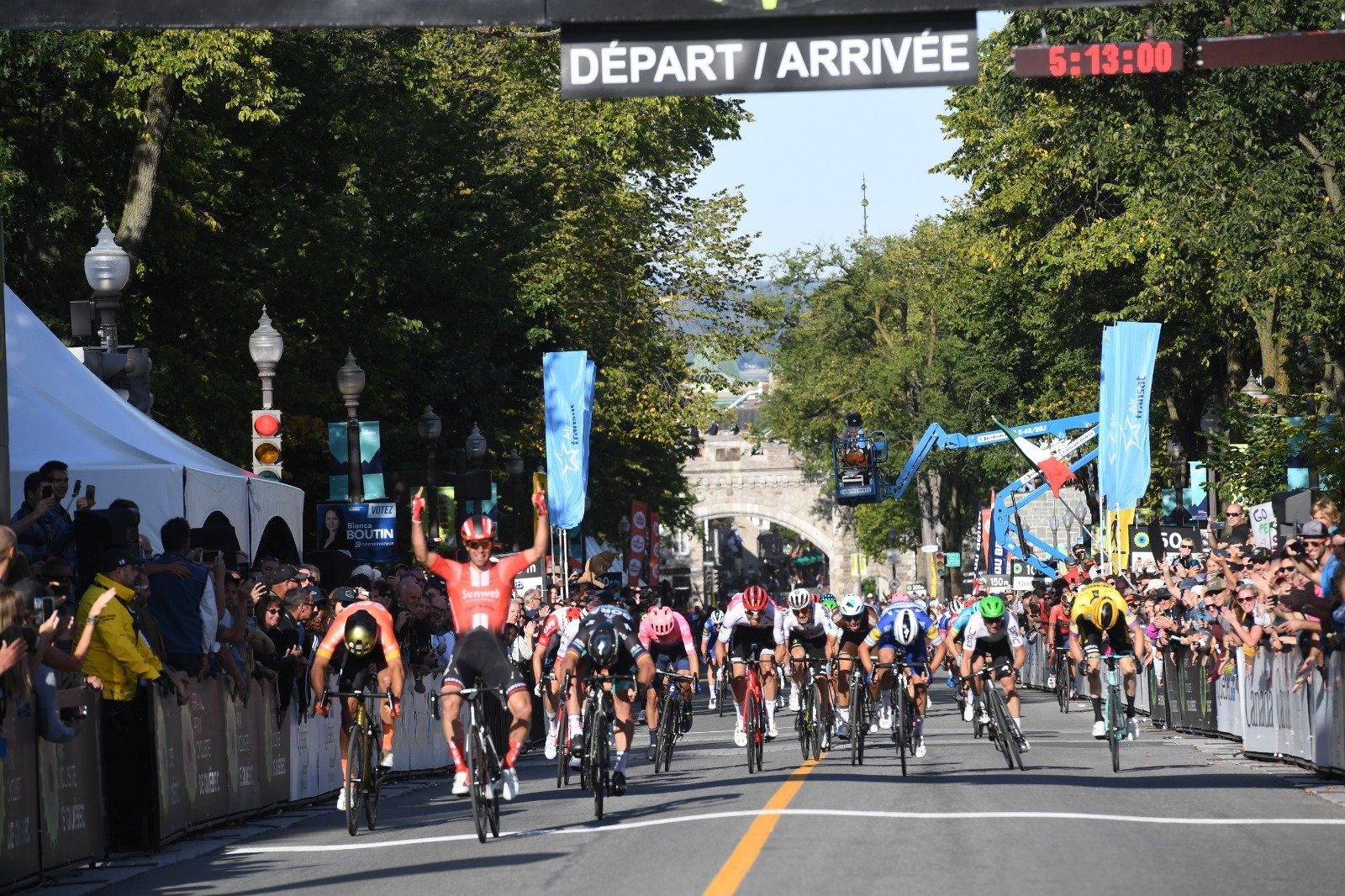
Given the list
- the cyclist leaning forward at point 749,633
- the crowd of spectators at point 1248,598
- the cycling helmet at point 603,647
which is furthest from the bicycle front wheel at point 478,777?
the cyclist leaning forward at point 749,633

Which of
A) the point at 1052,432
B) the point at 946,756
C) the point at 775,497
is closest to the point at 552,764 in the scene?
the point at 946,756

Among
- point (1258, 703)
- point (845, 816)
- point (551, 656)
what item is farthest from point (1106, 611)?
point (845, 816)

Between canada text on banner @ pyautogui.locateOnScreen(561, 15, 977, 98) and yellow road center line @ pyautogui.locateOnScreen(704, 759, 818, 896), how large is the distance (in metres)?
4.00

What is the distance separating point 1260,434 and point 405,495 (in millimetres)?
12505

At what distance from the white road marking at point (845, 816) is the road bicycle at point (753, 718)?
500cm

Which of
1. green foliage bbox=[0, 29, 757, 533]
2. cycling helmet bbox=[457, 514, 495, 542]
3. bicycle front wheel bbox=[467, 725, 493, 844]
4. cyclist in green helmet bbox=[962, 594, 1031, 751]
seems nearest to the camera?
bicycle front wheel bbox=[467, 725, 493, 844]

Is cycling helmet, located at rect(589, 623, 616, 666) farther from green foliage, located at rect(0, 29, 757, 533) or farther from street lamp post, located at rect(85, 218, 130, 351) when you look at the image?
green foliage, located at rect(0, 29, 757, 533)

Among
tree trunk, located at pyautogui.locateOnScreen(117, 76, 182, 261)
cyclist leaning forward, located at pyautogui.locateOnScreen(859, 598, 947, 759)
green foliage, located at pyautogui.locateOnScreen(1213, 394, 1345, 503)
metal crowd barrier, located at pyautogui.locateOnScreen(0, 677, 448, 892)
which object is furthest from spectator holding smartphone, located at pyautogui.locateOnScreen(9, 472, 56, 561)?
green foliage, located at pyautogui.locateOnScreen(1213, 394, 1345, 503)

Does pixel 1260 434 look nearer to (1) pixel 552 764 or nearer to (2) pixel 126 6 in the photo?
(1) pixel 552 764

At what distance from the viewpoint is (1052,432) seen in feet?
165

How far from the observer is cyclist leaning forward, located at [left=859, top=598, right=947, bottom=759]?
71.6ft

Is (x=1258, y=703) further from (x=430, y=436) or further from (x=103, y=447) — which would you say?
(x=430, y=436)

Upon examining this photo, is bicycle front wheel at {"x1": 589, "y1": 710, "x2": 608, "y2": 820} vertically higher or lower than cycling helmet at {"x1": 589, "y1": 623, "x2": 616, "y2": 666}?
lower

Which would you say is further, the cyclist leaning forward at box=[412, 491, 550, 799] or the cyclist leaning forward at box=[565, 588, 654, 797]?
the cyclist leaning forward at box=[565, 588, 654, 797]
